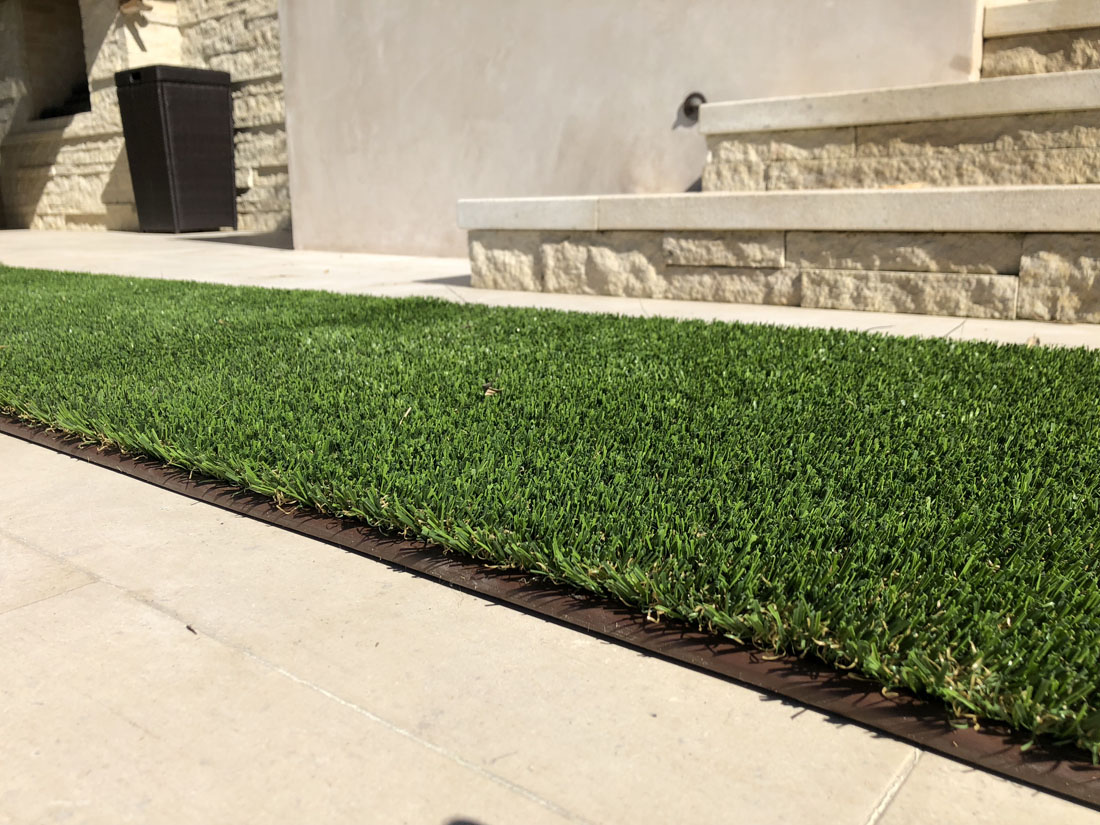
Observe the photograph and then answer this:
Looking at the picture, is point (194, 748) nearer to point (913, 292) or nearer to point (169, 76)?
point (913, 292)

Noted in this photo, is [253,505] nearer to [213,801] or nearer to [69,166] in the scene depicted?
[213,801]

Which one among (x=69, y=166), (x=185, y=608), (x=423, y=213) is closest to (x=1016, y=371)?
(x=185, y=608)

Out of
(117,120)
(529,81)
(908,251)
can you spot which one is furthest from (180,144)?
(908,251)

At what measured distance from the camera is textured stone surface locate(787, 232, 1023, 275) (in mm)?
4434

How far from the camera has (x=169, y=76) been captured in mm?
11883

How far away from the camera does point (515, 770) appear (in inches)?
50.1

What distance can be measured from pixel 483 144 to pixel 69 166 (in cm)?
1051

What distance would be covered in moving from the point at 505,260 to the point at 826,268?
2301 millimetres

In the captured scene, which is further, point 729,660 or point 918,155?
point 918,155

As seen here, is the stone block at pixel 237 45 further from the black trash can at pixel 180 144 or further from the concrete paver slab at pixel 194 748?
the concrete paver slab at pixel 194 748

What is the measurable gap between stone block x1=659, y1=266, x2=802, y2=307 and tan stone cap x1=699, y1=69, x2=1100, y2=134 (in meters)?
0.95

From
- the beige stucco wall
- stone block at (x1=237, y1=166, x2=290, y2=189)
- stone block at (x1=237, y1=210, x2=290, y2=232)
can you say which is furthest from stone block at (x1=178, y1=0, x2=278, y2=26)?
the beige stucco wall

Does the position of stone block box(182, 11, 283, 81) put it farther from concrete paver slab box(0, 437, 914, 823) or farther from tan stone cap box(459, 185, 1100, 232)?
concrete paver slab box(0, 437, 914, 823)

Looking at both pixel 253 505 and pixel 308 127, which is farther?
pixel 308 127
